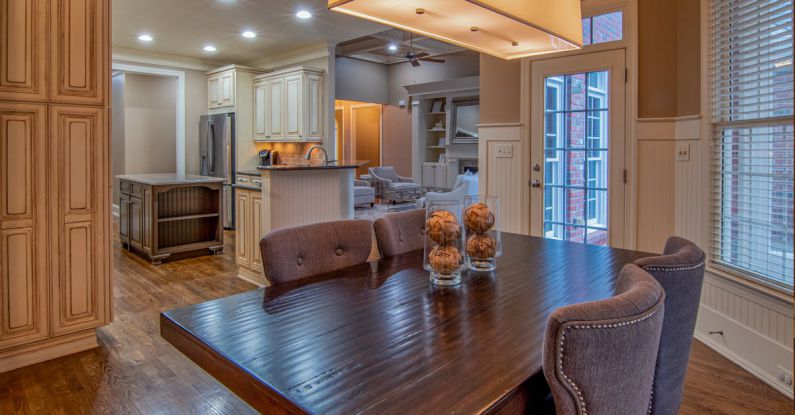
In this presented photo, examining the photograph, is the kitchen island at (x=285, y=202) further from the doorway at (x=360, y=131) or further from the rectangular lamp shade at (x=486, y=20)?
the doorway at (x=360, y=131)

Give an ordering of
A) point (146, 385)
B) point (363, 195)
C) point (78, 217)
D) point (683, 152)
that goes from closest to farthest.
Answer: point (146, 385)
point (78, 217)
point (683, 152)
point (363, 195)

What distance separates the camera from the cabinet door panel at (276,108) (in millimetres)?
6953

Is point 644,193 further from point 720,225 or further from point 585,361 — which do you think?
point 585,361

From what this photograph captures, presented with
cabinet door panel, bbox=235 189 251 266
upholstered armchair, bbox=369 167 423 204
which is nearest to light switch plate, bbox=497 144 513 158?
cabinet door panel, bbox=235 189 251 266

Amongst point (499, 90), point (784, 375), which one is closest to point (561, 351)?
point (784, 375)

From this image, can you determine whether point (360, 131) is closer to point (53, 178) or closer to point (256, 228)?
point (256, 228)

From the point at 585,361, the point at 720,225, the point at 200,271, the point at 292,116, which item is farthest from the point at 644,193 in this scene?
the point at 292,116

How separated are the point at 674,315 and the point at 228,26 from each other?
18.8ft

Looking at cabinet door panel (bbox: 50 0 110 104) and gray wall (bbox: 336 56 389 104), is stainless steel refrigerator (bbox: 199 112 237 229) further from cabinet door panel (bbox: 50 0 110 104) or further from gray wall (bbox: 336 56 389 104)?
cabinet door panel (bbox: 50 0 110 104)

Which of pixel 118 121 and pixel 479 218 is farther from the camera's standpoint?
pixel 118 121

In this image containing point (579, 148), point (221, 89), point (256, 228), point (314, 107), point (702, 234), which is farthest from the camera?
point (221, 89)

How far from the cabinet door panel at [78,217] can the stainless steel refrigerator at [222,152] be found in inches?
164

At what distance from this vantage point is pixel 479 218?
5.70ft

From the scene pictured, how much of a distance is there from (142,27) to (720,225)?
20.1ft
